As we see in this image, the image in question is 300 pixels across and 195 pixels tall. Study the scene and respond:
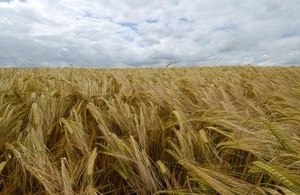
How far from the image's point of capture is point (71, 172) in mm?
1139

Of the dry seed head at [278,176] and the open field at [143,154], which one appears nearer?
the dry seed head at [278,176]

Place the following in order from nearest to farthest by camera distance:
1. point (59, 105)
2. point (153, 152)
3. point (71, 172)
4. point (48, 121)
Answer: point (71, 172) < point (153, 152) < point (48, 121) < point (59, 105)

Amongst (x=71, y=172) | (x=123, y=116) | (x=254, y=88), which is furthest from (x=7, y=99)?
(x=254, y=88)

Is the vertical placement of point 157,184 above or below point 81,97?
below

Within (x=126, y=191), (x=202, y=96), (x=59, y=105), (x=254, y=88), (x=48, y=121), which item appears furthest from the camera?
(x=254, y=88)

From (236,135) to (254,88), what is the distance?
59.3 inches

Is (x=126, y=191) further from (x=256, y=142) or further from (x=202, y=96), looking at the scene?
(x=202, y=96)

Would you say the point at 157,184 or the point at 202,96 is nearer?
the point at 157,184

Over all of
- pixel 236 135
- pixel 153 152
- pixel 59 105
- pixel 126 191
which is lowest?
pixel 126 191

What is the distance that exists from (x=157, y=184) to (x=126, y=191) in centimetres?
15

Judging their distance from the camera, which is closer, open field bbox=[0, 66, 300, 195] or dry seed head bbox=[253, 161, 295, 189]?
dry seed head bbox=[253, 161, 295, 189]

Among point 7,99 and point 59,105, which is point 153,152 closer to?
point 59,105

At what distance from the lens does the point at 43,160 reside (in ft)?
3.90

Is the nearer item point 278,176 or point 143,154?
point 278,176
